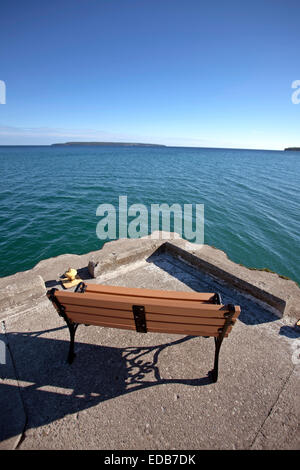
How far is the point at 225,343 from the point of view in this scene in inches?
131

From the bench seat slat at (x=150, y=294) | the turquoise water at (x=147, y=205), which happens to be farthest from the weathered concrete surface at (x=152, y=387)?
the turquoise water at (x=147, y=205)

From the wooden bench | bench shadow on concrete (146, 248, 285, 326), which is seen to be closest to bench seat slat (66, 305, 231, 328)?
the wooden bench

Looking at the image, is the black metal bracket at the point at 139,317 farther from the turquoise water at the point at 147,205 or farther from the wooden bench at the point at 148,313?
the turquoise water at the point at 147,205

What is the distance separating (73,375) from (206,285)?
120 inches

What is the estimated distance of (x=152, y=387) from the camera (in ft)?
8.99

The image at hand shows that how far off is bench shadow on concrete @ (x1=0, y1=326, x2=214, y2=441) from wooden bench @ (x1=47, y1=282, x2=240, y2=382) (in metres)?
0.65

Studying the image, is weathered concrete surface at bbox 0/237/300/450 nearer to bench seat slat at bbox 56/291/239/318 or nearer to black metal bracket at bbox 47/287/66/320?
black metal bracket at bbox 47/287/66/320

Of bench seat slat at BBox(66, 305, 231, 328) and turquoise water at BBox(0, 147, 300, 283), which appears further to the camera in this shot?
turquoise water at BBox(0, 147, 300, 283)

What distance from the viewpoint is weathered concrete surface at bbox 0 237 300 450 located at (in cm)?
230

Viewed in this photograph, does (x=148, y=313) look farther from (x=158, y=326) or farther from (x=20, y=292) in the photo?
(x=20, y=292)

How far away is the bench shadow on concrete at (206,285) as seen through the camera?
3.84m
